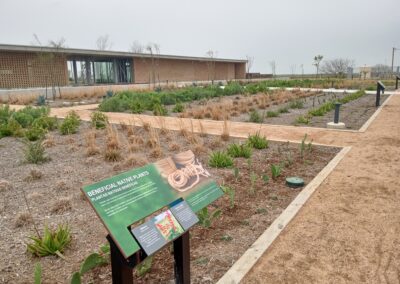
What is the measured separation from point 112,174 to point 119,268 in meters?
3.27

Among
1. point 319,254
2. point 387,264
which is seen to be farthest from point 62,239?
point 387,264

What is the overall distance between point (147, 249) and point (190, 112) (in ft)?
32.9

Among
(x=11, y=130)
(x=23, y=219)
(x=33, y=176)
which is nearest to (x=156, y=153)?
(x=33, y=176)

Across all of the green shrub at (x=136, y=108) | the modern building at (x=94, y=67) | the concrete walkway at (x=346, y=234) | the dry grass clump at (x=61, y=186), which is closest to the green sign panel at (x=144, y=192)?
the concrete walkway at (x=346, y=234)

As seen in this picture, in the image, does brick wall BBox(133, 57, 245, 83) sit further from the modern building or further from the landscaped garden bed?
the landscaped garden bed

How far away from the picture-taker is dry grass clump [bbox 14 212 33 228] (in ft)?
11.8

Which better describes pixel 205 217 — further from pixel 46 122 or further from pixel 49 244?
pixel 46 122

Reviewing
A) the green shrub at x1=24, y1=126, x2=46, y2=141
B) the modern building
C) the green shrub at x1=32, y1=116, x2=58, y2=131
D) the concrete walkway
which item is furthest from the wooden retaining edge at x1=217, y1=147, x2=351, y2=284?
the modern building

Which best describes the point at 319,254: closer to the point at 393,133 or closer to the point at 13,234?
the point at 13,234

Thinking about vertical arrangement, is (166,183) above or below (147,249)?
above

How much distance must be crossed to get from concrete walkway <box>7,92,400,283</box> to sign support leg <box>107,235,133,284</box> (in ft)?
3.32

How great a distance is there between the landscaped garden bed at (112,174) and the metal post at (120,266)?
2.14 ft

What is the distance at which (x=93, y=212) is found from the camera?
12.9 ft

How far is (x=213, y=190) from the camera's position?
2934 millimetres
